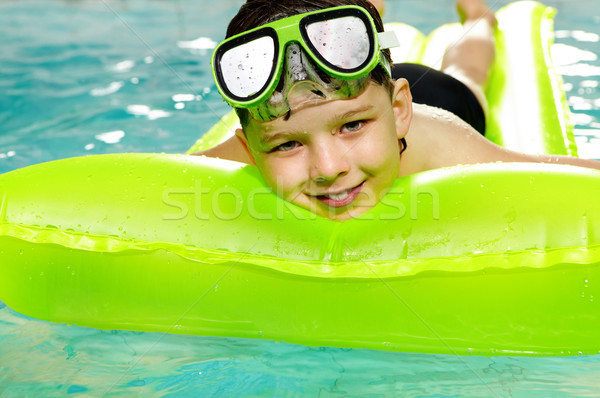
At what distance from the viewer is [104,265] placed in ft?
5.92

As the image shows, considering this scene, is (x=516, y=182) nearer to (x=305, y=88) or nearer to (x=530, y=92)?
(x=305, y=88)

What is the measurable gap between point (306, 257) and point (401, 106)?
1.95ft

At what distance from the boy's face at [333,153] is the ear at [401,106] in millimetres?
74

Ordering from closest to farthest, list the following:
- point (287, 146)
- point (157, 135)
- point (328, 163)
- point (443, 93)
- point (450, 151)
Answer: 1. point (328, 163)
2. point (287, 146)
3. point (450, 151)
4. point (443, 93)
5. point (157, 135)

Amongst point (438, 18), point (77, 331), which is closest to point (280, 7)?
point (77, 331)

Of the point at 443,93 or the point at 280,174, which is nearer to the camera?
the point at 280,174

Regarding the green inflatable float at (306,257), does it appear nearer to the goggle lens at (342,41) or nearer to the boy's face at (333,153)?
the boy's face at (333,153)

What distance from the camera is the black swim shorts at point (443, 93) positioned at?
2.83 metres

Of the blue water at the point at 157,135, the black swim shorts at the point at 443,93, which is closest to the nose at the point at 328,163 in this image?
the blue water at the point at 157,135

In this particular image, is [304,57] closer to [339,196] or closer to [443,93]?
[339,196]

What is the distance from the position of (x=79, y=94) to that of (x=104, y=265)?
322 cm

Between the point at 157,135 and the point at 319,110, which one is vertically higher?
the point at 319,110

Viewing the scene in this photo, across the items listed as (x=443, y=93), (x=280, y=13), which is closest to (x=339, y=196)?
(x=280, y=13)

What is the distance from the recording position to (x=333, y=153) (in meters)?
1.72
